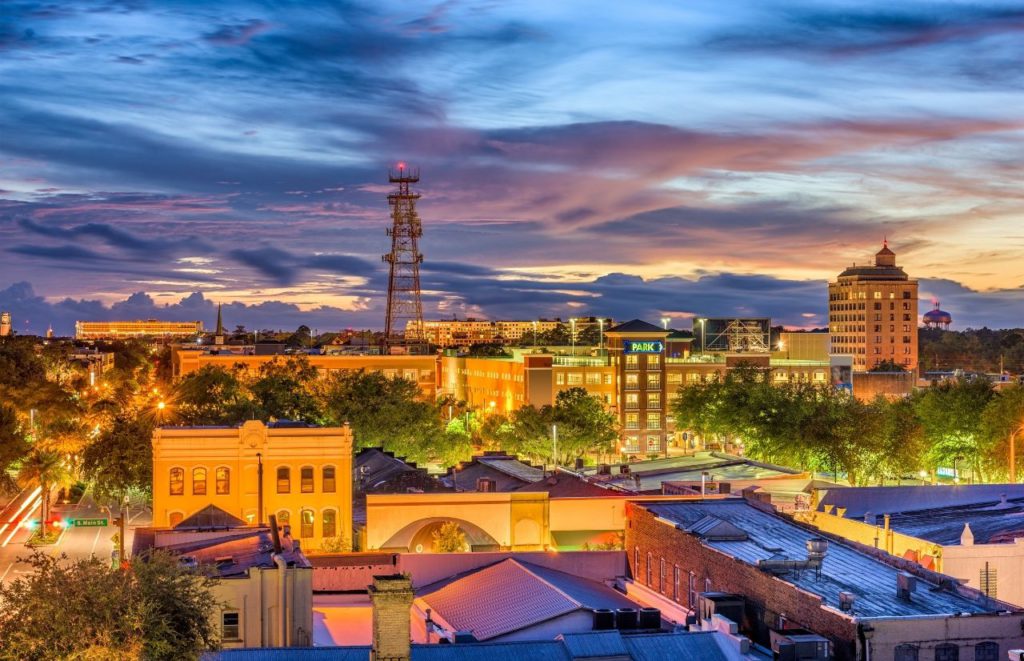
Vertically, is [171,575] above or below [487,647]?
above

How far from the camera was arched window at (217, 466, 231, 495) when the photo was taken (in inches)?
2736

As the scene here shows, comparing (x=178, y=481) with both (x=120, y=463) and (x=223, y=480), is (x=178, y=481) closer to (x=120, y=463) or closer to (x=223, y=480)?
(x=223, y=480)

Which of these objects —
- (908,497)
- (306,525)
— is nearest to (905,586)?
(908,497)

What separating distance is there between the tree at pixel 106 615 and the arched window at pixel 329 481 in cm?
3857

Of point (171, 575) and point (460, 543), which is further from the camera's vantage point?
point (460, 543)

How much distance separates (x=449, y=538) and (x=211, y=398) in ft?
264

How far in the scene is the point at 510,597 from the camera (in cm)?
4228

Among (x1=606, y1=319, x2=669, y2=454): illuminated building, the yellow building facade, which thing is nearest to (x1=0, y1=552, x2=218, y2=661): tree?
the yellow building facade

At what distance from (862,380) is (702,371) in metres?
34.2

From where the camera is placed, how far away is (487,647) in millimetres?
32906

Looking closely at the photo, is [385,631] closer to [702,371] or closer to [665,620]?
[665,620]

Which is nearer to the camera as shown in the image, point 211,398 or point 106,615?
point 106,615

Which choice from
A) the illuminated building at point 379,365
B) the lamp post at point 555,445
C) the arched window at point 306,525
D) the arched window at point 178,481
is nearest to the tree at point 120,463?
the arched window at point 178,481

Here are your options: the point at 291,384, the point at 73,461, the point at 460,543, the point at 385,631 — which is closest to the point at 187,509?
the point at 460,543
